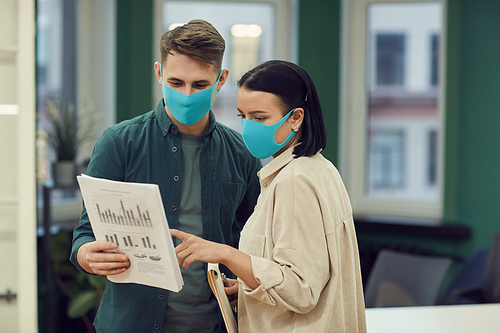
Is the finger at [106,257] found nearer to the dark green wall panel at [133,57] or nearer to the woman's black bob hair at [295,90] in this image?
the woman's black bob hair at [295,90]

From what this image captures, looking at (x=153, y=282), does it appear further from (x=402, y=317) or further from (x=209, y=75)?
(x=402, y=317)

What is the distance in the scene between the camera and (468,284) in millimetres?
2781

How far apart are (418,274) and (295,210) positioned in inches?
76.8

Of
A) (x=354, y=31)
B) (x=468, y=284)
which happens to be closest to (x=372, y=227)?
(x=468, y=284)

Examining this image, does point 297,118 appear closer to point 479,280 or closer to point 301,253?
point 301,253

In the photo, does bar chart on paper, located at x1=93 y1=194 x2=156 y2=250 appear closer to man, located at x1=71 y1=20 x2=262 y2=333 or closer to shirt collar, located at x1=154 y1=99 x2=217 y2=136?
man, located at x1=71 y1=20 x2=262 y2=333

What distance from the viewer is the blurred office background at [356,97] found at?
3.24 meters

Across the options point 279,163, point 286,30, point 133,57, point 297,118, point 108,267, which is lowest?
point 108,267

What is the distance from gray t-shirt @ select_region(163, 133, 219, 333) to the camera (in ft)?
4.09

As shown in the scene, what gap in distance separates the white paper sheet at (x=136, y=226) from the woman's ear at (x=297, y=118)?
366mm

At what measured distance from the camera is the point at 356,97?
3648mm

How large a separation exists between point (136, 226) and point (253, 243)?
0.26 m

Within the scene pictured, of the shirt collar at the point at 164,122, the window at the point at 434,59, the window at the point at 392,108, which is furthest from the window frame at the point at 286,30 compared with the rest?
the shirt collar at the point at 164,122

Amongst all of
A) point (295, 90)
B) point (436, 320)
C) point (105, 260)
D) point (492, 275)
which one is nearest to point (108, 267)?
point (105, 260)
